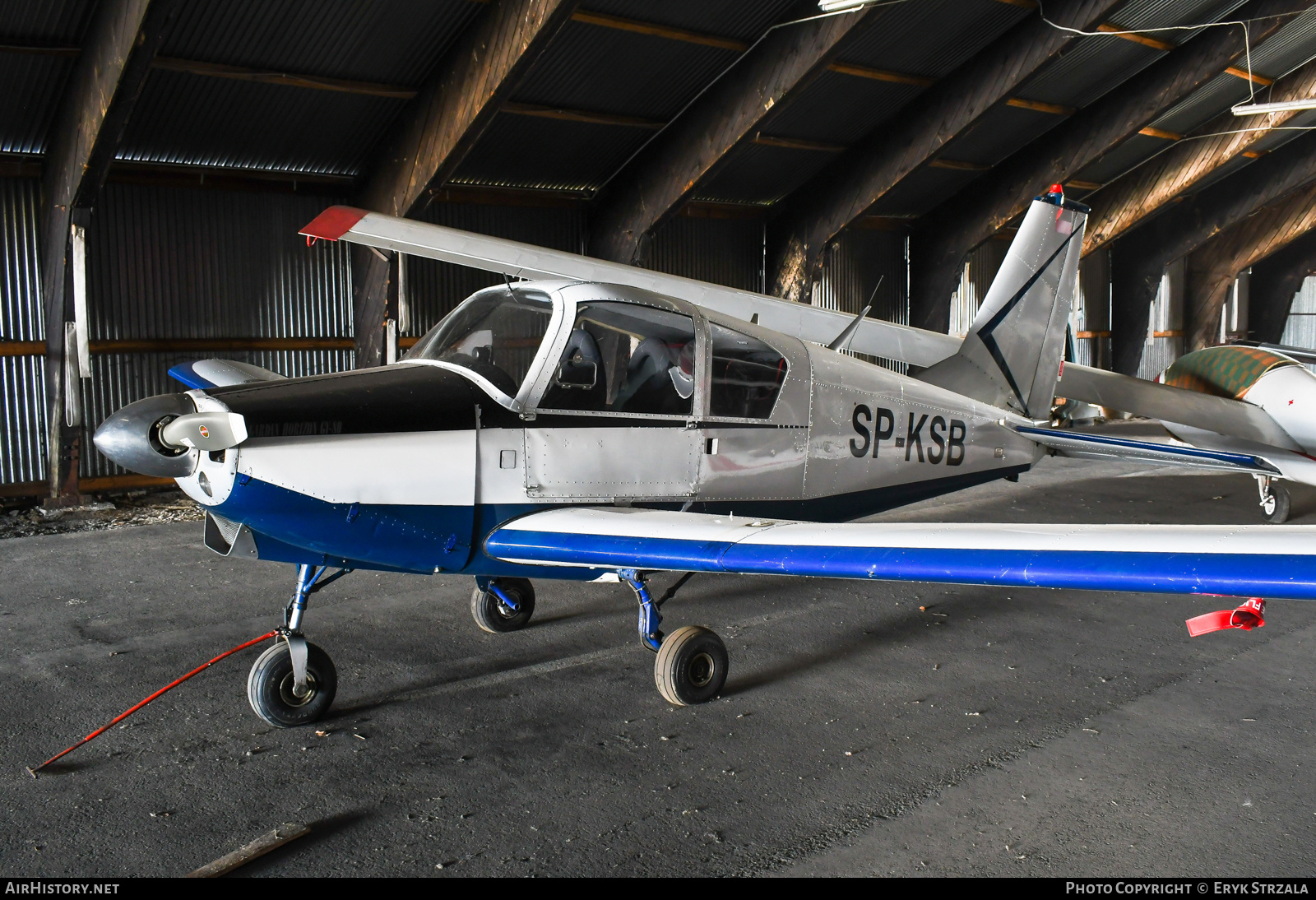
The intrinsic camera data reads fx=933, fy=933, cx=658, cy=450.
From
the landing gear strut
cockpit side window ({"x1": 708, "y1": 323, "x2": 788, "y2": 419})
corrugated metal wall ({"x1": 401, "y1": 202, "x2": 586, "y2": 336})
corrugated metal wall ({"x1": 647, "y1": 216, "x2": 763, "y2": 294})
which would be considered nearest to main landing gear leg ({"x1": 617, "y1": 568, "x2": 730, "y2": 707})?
cockpit side window ({"x1": 708, "y1": 323, "x2": 788, "y2": 419})

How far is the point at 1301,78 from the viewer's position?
1591cm

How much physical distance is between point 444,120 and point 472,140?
43 cm

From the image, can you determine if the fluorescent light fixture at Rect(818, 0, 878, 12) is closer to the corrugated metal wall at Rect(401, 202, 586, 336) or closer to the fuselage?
the fuselage

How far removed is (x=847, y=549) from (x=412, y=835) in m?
1.80

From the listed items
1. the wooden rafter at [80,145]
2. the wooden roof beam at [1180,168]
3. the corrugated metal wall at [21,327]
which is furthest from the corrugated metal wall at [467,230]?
the wooden roof beam at [1180,168]

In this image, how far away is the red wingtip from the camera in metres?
6.86

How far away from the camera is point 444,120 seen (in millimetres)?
9477

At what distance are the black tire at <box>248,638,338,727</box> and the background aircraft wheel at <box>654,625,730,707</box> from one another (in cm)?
144

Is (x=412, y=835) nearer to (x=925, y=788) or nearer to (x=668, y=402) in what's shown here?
(x=925, y=788)

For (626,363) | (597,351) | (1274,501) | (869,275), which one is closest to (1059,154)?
(869,275)

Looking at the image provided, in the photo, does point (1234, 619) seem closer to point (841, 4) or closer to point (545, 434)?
point (545, 434)

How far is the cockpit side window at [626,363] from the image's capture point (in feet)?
14.0

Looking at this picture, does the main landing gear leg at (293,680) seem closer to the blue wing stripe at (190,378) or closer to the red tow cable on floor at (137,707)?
the red tow cable on floor at (137,707)

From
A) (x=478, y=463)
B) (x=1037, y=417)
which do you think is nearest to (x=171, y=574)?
(x=478, y=463)
